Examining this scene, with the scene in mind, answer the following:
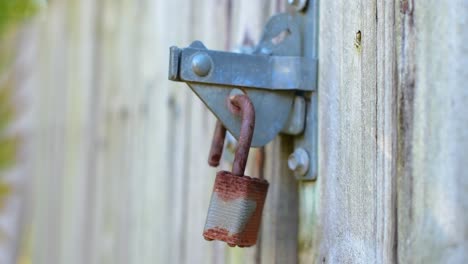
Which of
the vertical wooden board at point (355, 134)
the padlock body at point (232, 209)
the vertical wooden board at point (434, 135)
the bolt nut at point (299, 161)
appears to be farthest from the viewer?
the bolt nut at point (299, 161)

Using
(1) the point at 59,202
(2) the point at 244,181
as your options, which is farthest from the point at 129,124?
(2) the point at 244,181

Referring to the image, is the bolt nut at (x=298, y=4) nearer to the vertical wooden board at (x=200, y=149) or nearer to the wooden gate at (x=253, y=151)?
the wooden gate at (x=253, y=151)

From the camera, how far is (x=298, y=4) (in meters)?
1.13

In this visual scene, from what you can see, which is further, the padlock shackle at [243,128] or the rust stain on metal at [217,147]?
the rust stain on metal at [217,147]

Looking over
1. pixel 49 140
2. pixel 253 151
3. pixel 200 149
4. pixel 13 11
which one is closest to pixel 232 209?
pixel 253 151

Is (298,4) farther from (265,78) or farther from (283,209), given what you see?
(283,209)

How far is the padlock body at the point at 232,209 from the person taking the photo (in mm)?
974

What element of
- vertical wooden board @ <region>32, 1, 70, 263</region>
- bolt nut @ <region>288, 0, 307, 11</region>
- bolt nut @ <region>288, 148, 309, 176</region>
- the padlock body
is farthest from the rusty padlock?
vertical wooden board @ <region>32, 1, 70, 263</region>

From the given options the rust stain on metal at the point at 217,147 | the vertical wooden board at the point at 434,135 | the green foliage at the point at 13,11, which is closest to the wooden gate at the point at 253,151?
the vertical wooden board at the point at 434,135

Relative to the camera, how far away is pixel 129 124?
79.0 inches

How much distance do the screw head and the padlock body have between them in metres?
0.14

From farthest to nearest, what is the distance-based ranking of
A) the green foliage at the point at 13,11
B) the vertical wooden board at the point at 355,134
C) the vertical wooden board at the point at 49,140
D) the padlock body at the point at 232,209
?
1. the green foliage at the point at 13,11
2. the vertical wooden board at the point at 49,140
3. the padlock body at the point at 232,209
4. the vertical wooden board at the point at 355,134

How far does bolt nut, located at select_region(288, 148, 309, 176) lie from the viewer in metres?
1.08

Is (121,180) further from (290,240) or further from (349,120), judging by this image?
(349,120)
